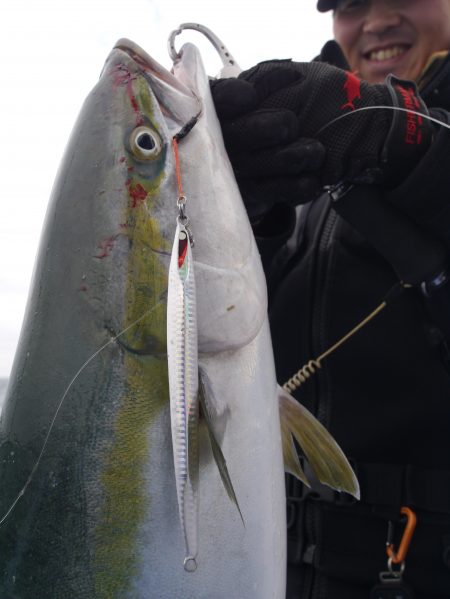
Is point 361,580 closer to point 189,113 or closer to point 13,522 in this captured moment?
point 13,522

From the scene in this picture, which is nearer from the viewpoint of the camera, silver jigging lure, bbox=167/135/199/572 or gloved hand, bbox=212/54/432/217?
silver jigging lure, bbox=167/135/199/572

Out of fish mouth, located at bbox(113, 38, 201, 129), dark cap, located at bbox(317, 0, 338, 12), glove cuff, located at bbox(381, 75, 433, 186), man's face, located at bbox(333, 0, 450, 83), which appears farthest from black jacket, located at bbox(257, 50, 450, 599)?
dark cap, located at bbox(317, 0, 338, 12)

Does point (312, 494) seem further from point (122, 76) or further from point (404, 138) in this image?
point (122, 76)

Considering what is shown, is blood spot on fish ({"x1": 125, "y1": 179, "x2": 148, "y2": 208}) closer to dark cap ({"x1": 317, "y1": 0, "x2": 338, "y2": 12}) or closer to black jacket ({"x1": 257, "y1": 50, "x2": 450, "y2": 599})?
black jacket ({"x1": 257, "y1": 50, "x2": 450, "y2": 599})

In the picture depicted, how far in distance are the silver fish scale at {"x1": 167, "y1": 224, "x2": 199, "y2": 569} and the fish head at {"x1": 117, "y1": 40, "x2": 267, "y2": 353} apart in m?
0.12

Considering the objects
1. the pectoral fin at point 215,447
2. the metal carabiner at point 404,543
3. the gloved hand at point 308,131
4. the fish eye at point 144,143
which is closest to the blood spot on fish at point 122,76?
the fish eye at point 144,143

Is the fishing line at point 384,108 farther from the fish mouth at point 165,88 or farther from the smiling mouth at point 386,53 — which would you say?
the smiling mouth at point 386,53

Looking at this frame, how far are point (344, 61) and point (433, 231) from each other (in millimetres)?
1342

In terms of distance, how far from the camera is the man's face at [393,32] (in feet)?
9.37

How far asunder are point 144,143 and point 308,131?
1.79 feet

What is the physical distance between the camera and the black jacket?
6.63ft

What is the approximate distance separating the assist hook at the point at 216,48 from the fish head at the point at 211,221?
0.12 metres

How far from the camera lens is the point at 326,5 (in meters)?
3.08

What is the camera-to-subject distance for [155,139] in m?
1.42
